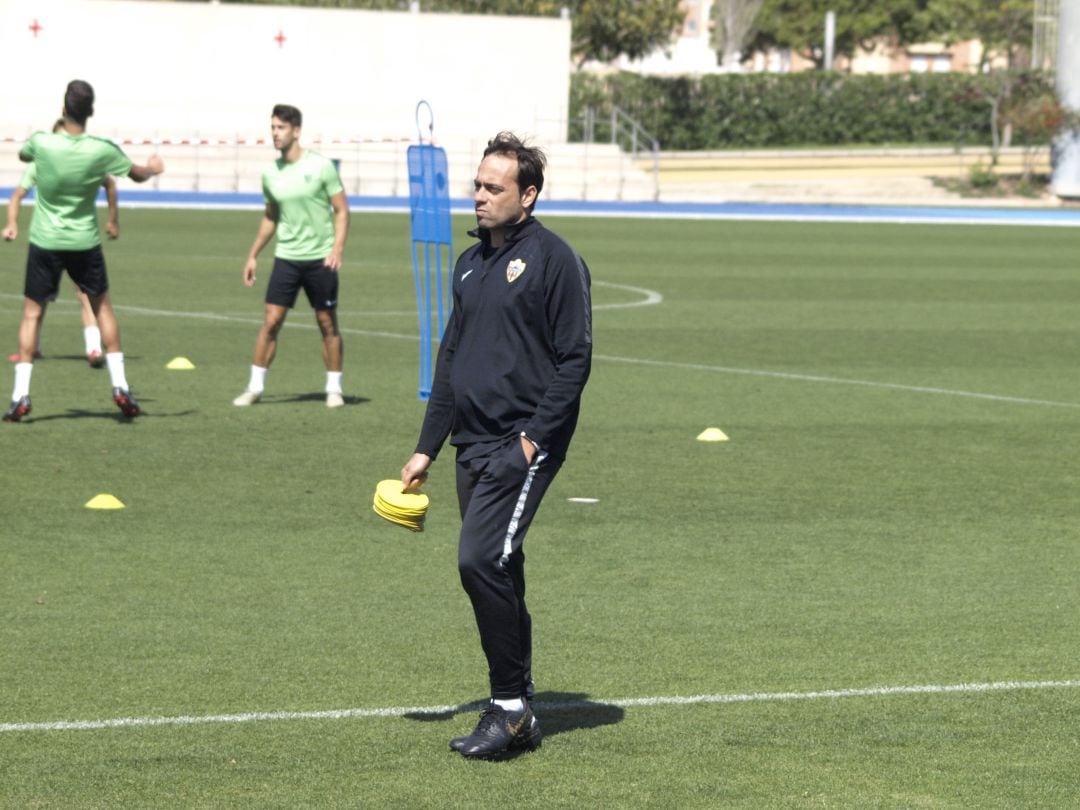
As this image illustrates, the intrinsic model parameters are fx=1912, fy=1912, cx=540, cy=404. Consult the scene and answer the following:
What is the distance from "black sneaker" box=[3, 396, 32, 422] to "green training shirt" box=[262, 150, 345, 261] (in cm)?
212

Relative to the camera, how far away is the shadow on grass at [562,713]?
6.68 meters

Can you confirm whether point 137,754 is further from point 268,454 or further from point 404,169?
point 404,169

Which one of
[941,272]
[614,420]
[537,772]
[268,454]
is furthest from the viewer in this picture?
[941,272]

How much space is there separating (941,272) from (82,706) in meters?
22.3

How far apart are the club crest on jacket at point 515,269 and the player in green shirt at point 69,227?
276 inches

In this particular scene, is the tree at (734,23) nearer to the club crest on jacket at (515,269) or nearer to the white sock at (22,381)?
the white sock at (22,381)

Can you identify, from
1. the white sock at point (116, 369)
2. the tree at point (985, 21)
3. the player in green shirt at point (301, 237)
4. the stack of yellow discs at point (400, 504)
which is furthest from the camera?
the tree at point (985, 21)

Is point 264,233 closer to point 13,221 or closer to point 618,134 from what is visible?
point 13,221

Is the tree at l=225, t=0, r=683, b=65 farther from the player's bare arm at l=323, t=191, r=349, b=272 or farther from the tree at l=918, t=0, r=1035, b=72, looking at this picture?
the player's bare arm at l=323, t=191, r=349, b=272

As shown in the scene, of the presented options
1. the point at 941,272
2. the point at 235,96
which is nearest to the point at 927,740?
the point at 941,272

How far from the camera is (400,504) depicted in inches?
253

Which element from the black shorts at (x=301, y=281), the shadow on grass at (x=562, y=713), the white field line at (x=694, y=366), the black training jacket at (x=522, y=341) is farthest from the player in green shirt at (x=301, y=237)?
the black training jacket at (x=522, y=341)

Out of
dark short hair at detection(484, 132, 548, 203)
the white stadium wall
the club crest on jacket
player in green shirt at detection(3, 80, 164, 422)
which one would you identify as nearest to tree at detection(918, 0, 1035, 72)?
the white stadium wall

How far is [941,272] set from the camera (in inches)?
1085
